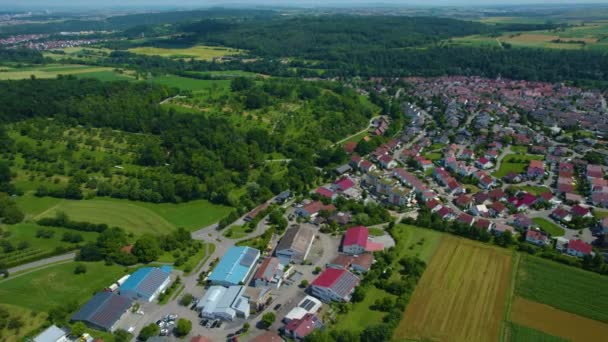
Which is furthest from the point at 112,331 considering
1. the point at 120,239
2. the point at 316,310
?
the point at 316,310

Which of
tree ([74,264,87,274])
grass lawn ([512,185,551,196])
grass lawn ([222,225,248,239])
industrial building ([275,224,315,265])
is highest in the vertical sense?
grass lawn ([512,185,551,196])

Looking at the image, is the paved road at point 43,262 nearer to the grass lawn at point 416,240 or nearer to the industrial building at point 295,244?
the industrial building at point 295,244

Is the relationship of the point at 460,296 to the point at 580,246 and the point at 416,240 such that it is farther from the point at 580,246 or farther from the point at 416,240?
the point at 580,246

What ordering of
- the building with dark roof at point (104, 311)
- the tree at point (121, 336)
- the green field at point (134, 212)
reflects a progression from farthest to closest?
the green field at point (134, 212)
the building with dark roof at point (104, 311)
the tree at point (121, 336)

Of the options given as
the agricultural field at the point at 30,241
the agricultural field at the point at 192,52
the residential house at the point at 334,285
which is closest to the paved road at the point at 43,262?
the agricultural field at the point at 30,241

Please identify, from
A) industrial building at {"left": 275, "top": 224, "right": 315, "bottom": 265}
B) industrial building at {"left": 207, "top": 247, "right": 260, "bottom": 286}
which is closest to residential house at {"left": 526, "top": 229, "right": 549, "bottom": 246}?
industrial building at {"left": 275, "top": 224, "right": 315, "bottom": 265}

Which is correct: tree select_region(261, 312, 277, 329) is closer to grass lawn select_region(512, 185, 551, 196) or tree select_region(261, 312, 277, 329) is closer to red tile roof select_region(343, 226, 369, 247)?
red tile roof select_region(343, 226, 369, 247)
